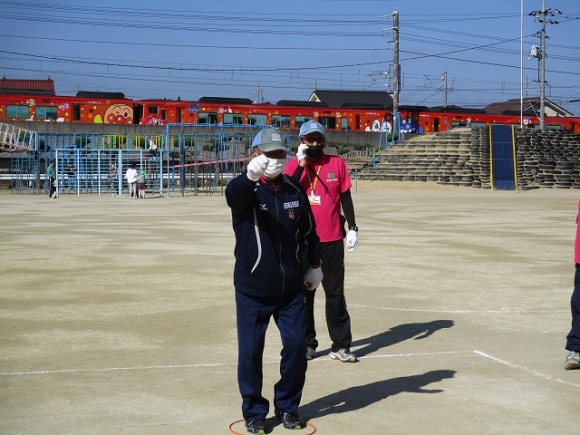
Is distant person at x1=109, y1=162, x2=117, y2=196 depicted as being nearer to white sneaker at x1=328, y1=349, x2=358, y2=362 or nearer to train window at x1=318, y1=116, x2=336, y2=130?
train window at x1=318, y1=116, x2=336, y2=130

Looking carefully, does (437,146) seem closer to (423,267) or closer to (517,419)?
A: (423,267)

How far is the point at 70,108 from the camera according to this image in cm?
5238

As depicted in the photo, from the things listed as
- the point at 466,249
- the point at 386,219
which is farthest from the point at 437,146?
the point at 466,249

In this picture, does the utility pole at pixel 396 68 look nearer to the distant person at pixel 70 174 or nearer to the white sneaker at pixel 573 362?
the distant person at pixel 70 174

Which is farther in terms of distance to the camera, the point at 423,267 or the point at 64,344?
the point at 423,267

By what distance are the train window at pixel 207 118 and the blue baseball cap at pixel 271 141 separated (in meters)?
48.4

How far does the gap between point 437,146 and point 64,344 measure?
44.2 meters

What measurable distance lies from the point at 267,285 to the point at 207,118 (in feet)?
161

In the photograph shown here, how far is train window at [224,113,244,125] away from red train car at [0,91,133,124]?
5766mm

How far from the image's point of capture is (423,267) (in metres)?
13.9

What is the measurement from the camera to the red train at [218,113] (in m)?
51.5

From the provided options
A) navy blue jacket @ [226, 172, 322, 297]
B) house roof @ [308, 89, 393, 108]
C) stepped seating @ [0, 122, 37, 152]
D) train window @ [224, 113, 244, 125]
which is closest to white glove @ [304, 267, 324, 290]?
navy blue jacket @ [226, 172, 322, 297]

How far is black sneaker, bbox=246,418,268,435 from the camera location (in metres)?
5.70

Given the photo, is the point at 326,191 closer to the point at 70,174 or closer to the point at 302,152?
the point at 302,152
